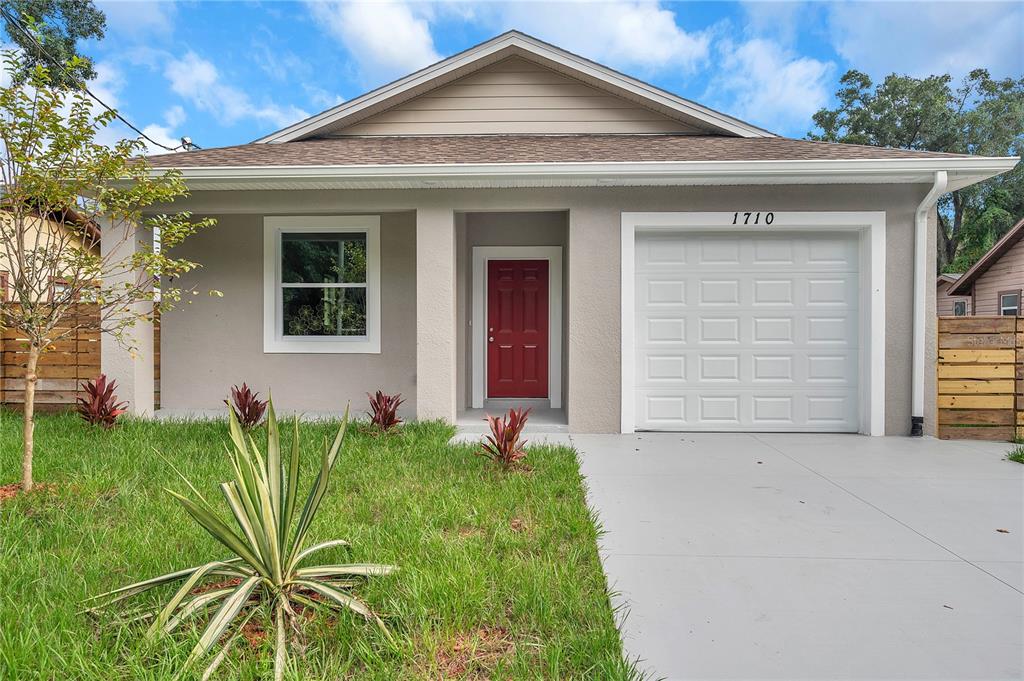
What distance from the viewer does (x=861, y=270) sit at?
20.4 feet

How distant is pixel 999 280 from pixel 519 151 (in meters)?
15.6

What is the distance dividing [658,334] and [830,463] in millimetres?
2295

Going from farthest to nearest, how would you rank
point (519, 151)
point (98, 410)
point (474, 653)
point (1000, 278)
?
1. point (1000, 278)
2. point (519, 151)
3. point (98, 410)
4. point (474, 653)

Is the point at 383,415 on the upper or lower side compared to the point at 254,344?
lower

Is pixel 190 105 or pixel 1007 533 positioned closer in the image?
pixel 1007 533

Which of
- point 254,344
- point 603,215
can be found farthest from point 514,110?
point 254,344

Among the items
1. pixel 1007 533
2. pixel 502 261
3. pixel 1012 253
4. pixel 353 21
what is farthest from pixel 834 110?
pixel 1007 533

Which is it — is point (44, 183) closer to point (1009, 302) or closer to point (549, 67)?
point (549, 67)

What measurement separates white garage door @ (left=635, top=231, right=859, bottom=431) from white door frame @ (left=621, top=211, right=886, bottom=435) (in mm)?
141

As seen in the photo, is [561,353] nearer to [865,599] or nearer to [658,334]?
[658,334]

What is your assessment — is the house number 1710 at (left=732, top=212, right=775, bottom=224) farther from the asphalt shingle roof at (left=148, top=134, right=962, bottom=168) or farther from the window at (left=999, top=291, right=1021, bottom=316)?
the window at (left=999, top=291, right=1021, bottom=316)

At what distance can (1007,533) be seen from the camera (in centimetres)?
333

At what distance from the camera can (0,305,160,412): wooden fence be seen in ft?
22.8

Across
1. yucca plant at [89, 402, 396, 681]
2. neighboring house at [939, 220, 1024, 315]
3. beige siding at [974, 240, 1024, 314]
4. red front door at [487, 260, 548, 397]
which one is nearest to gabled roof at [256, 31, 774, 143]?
red front door at [487, 260, 548, 397]
